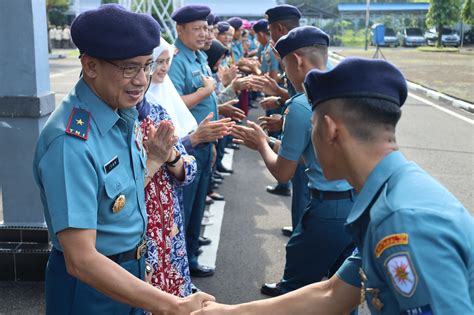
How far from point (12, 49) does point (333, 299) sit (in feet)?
10.1

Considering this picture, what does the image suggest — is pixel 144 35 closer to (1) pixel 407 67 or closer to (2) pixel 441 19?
(1) pixel 407 67

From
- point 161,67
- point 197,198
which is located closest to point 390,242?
point 161,67

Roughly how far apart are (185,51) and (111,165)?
2779mm

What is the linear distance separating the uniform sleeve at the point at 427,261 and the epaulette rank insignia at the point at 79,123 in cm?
112

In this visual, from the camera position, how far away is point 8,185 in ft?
14.0

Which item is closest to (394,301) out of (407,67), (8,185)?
(8,185)

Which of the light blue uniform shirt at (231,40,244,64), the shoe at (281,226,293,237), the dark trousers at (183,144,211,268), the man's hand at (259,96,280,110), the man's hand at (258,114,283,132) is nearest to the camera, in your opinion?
the man's hand at (258,114,283,132)

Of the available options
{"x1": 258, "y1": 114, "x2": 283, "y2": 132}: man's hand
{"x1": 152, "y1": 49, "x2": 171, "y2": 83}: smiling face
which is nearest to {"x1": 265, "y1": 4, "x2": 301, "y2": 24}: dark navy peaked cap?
{"x1": 258, "y1": 114, "x2": 283, "y2": 132}: man's hand

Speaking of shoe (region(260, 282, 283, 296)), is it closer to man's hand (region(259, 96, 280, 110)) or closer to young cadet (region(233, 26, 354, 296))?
young cadet (region(233, 26, 354, 296))

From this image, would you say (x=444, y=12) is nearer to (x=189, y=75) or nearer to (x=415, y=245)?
(x=189, y=75)

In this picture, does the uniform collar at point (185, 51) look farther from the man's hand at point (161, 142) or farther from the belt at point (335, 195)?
the man's hand at point (161, 142)

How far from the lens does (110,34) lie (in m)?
2.06

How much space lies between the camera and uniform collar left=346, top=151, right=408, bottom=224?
1.58m

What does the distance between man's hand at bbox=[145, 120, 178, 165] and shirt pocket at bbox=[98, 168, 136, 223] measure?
55 cm
